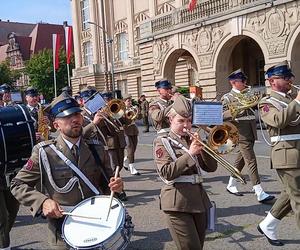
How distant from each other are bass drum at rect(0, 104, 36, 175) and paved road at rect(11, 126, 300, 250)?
1203mm

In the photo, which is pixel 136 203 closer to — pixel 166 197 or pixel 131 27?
pixel 166 197

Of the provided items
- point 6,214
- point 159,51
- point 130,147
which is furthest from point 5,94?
point 159,51

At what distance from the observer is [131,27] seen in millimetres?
44500

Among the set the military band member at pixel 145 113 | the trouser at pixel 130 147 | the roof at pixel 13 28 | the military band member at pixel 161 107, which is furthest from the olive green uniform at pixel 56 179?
the roof at pixel 13 28

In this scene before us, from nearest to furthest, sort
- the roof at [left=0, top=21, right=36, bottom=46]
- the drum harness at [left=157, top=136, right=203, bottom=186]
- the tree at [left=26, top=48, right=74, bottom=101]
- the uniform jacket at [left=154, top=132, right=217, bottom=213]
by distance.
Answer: the uniform jacket at [left=154, top=132, right=217, bottom=213] < the drum harness at [left=157, top=136, right=203, bottom=186] < the tree at [left=26, top=48, right=74, bottom=101] < the roof at [left=0, top=21, right=36, bottom=46]

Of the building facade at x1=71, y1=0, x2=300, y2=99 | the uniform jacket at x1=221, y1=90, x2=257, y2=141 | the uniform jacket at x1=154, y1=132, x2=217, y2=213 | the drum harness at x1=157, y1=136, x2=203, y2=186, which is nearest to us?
the uniform jacket at x1=154, y1=132, x2=217, y2=213

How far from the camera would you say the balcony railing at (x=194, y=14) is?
23.7 m

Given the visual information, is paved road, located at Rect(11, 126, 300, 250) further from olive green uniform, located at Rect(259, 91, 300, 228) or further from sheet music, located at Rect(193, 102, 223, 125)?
sheet music, located at Rect(193, 102, 223, 125)

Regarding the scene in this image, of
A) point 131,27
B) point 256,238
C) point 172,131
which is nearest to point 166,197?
point 172,131

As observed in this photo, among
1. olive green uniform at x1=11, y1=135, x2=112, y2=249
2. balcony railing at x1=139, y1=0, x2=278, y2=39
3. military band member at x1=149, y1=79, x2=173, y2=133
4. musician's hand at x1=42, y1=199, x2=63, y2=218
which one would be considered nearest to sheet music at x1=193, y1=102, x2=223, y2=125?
olive green uniform at x1=11, y1=135, x2=112, y2=249

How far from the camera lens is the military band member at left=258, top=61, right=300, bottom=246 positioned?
16.0 feet

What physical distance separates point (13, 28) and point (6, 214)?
104655 mm

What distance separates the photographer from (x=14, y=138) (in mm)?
5148

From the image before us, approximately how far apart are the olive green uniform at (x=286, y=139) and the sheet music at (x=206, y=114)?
4.31ft
